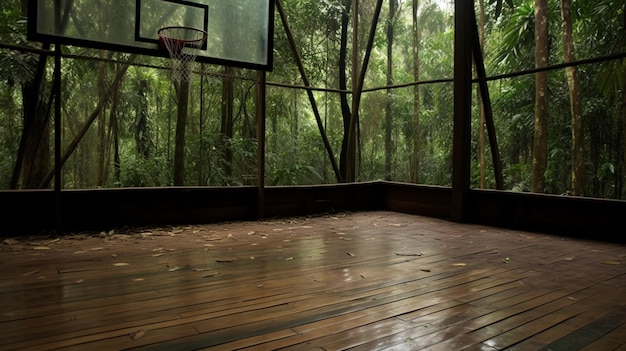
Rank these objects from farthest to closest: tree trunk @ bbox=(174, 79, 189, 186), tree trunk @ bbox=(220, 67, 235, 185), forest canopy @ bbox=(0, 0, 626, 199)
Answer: tree trunk @ bbox=(220, 67, 235, 185)
tree trunk @ bbox=(174, 79, 189, 186)
forest canopy @ bbox=(0, 0, 626, 199)

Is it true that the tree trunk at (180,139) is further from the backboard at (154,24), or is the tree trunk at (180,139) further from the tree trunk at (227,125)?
the backboard at (154,24)

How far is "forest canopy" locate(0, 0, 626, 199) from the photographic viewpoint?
6.03 m

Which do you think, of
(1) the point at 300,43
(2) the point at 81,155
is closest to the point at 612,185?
(1) the point at 300,43

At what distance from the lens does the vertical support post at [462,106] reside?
527 centimetres

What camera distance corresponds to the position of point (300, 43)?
8.51 m

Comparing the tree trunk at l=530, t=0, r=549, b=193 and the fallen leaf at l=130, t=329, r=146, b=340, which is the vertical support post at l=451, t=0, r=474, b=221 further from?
the fallen leaf at l=130, t=329, r=146, b=340

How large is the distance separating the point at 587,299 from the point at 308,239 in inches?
91.5

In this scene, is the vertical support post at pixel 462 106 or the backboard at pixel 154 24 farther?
the vertical support post at pixel 462 106

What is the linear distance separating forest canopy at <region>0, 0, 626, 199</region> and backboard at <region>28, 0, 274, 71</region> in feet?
1.65

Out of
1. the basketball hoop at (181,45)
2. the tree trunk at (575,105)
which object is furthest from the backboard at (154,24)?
the tree trunk at (575,105)

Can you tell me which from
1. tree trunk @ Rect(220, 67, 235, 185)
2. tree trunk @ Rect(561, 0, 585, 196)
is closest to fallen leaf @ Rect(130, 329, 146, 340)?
tree trunk @ Rect(220, 67, 235, 185)

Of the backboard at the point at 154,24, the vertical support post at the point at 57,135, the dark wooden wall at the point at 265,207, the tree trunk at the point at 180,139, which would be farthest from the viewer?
the tree trunk at the point at 180,139

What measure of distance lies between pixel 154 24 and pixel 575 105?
5.30 m

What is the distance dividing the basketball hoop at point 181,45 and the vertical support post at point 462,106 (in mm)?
3027
